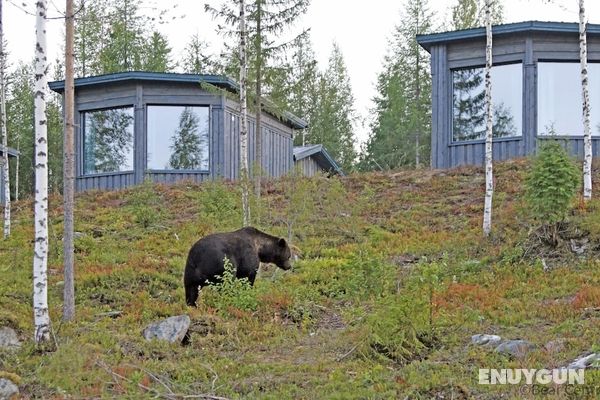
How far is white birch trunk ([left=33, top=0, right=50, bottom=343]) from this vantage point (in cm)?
1042

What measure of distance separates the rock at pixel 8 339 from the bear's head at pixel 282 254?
16.9 ft

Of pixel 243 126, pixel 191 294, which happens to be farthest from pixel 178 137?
pixel 191 294

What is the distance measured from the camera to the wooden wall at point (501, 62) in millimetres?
23078

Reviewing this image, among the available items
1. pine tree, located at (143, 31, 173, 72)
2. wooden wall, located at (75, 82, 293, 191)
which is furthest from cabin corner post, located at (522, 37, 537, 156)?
pine tree, located at (143, 31, 173, 72)

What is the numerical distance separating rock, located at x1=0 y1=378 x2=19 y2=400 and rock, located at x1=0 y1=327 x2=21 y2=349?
5.44ft

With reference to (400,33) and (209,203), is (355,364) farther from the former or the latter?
(400,33)

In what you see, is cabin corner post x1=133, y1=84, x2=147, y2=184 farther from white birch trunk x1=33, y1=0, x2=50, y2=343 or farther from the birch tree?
white birch trunk x1=33, y1=0, x2=50, y2=343

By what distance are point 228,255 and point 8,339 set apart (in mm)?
3778

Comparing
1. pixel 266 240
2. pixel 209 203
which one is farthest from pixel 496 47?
pixel 266 240

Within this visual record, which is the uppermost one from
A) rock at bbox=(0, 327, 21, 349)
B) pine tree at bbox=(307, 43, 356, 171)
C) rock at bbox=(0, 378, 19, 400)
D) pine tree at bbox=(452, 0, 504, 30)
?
pine tree at bbox=(452, 0, 504, 30)

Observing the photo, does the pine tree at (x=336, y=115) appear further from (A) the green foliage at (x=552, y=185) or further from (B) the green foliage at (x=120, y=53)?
(A) the green foliage at (x=552, y=185)

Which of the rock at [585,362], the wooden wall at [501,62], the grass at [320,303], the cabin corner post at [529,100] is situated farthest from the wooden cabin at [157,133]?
the rock at [585,362]

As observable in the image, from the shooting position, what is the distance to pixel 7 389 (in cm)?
855

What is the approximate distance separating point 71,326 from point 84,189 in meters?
16.3
